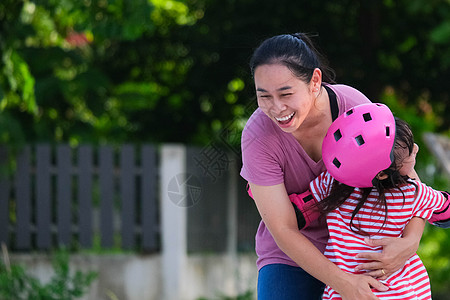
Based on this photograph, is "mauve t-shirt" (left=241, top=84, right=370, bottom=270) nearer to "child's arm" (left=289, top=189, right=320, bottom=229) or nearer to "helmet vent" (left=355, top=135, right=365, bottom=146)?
"child's arm" (left=289, top=189, right=320, bottom=229)

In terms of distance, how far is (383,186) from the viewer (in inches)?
108

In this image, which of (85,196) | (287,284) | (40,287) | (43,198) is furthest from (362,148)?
(43,198)

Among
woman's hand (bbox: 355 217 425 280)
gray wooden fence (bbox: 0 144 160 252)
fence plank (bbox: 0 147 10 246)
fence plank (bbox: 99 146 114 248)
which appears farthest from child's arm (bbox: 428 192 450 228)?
fence plank (bbox: 0 147 10 246)

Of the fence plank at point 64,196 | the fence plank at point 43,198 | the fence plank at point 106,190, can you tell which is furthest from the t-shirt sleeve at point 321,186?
the fence plank at point 43,198

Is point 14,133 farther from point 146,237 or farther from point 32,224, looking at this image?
point 146,237

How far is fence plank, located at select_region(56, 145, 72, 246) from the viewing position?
27.0 feet

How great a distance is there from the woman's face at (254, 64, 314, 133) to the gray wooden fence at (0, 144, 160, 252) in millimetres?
A: 5605

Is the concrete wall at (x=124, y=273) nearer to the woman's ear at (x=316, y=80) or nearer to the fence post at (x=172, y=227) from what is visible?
the fence post at (x=172, y=227)

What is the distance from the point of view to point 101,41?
31.8 feet

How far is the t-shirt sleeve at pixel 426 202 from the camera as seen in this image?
8.95ft

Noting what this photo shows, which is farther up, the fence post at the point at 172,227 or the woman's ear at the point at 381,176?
the woman's ear at the point at 381,176

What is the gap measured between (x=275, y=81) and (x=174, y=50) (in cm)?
723

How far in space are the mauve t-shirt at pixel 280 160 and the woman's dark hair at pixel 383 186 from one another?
17 cm

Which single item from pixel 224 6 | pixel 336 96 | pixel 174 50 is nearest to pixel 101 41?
pixel 174 50
